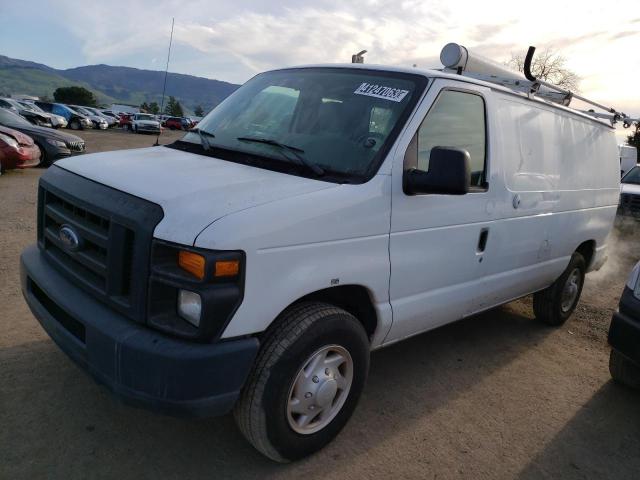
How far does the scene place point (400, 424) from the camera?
3215 mm

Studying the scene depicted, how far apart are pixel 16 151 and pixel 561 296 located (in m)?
10.5

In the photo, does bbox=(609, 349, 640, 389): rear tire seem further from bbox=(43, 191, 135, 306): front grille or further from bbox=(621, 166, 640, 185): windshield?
bbox=(621, 166, 640, 185): windshield

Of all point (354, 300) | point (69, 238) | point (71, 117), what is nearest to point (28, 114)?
point (71, 117)

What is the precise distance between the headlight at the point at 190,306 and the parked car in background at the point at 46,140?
11.3 meters

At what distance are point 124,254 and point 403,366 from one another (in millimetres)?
2461

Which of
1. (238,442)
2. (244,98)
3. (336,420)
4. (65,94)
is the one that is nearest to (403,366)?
(336,420)

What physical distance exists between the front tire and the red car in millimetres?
10250

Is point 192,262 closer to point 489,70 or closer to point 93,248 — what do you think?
point 93,248

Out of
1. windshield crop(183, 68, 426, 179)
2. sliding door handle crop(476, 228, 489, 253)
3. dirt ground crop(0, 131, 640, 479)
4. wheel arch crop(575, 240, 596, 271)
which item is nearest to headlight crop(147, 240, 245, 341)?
dirt ground crop(0, 131, 640, 479)

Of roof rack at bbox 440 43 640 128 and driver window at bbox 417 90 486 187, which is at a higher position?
roof rack at bbox 440 43 640 128

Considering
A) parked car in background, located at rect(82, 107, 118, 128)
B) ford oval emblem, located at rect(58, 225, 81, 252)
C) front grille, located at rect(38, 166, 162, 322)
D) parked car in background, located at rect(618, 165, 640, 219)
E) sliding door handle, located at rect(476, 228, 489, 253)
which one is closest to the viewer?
front grille, located at rect(38, 166, 162, 322)

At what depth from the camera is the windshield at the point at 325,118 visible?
2.91 m

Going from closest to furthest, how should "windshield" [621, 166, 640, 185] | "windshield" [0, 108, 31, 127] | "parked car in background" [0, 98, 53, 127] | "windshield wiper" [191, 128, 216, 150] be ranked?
1. "windshield wiper" [191, 128, 216, 150]
2. "windshield" [621, 166, 640, 185]
3. "windshield" [0, 108, 31, 127]
4. "parked car in background" [0, 98, 53, 127]

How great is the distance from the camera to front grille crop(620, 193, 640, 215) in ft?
33.9
